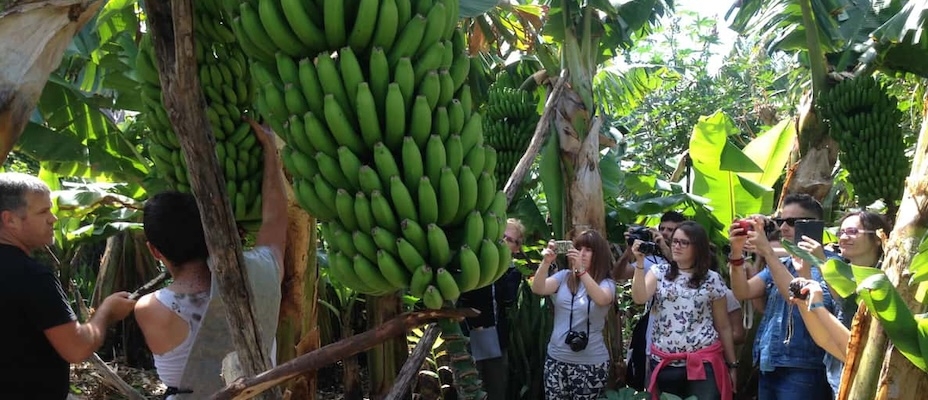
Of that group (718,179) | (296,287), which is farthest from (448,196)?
(718,179)

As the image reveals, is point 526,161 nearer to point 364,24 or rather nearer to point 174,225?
point 364,24

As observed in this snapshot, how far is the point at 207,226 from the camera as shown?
4.15ft

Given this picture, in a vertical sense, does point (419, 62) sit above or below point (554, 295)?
above

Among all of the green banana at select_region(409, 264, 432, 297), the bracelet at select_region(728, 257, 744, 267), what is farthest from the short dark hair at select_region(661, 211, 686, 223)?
the green banana at select_region(409, 264, 432, 297)

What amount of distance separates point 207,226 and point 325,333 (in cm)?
380

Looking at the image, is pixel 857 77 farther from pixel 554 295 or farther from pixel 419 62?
pixel 419 62

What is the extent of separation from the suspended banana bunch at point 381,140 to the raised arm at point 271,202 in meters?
0.27

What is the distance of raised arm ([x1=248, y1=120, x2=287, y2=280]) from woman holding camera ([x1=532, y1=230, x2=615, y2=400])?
152 cm

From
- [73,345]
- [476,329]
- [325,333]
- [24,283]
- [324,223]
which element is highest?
[324,223]

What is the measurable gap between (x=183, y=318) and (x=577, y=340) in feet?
6.12

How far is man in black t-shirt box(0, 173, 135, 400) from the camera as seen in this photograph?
59.7 inches

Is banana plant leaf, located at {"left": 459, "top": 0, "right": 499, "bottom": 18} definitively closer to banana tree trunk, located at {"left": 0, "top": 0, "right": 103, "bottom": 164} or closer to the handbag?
banana tree trunk, located at {"left": 0, "top": 0, "right": 103, "bottom": 164}

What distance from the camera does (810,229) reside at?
2.57 metres

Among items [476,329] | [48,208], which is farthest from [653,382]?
[48,208]
